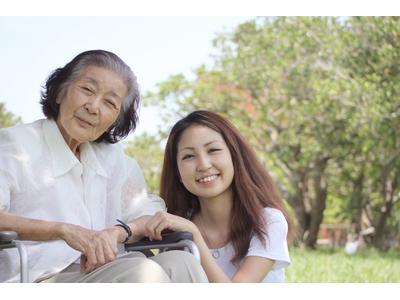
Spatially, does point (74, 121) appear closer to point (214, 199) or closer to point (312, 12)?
point (214, 199)

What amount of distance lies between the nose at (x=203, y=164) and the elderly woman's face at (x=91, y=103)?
0.36m

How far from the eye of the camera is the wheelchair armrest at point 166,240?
7.55 ft

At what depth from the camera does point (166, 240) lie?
2348 millimetres

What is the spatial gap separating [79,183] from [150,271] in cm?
69

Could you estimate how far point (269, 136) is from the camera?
10.9 meters

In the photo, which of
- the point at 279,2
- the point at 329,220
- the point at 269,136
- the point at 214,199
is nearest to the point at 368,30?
the point at 269,136

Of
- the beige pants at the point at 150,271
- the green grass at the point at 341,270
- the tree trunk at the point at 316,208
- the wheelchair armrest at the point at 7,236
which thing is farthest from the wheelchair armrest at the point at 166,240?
the tree trunk at the point at 316,208

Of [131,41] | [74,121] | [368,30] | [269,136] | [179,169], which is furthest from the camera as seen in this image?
[131,41]

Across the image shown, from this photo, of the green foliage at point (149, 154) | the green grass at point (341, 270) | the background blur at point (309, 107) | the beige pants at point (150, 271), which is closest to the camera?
the beige pants at point (150, 271)

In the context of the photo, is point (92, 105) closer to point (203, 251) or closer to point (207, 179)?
point (207, 179)

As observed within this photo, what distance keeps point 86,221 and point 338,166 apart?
900cm

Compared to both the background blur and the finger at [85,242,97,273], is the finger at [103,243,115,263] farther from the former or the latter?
the background blur

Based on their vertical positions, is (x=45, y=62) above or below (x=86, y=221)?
above

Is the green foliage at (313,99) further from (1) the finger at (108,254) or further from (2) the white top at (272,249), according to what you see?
(1) the finger at (108,254)
